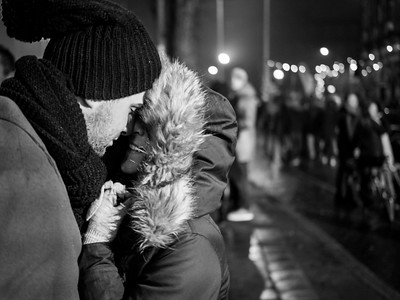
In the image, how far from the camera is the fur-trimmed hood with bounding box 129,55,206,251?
1.60m

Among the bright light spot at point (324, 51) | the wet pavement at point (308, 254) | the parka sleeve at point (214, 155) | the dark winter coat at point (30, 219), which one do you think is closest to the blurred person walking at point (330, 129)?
the wet pavement at point (308, 254)

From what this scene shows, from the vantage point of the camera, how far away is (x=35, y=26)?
1498 millimetres

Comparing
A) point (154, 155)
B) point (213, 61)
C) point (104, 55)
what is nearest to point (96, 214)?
point (154, 155)

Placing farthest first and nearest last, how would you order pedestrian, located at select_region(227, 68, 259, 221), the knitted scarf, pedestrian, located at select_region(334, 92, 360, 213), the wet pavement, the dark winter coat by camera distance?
pedestrian, located at select_region(334, 92, 360, 213)
pedestrian, located at select_region(227, 68, 259, 221)
the wet pavement
the knitted scarf
the dark winter coat

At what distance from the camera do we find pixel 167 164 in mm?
1630

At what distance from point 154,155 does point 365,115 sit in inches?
297

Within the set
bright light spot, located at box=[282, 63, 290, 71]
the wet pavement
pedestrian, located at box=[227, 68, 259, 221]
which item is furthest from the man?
bright light spot, located at box=[282, 63, 290, 71]

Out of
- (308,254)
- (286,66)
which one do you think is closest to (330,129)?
(308,254)

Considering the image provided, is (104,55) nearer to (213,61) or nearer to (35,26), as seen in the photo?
(35,26)

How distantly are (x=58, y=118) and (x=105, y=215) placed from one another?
411 mm

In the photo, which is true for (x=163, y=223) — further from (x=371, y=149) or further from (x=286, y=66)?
(x=286, y=66)

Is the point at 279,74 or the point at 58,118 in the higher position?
the point at 279,74

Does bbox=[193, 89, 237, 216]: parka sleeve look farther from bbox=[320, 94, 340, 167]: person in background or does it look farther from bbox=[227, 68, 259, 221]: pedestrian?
bbox=[320, 94, 340, 167]: person in background

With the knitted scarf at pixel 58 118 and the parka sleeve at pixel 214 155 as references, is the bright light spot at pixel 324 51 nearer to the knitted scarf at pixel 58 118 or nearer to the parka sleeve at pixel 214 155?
the parka sleeve at pixel 214 155
